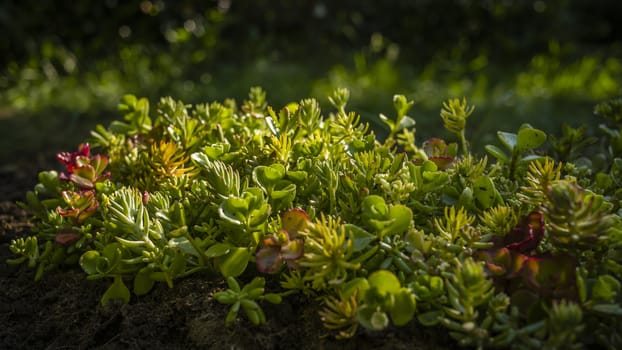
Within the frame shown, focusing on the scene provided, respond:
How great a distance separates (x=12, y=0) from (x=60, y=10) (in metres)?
0.35

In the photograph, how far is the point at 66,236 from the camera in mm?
1775

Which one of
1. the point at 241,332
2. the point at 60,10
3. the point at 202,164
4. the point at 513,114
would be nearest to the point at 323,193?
the point at 202,164

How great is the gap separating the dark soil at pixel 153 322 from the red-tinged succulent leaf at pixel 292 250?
195mm

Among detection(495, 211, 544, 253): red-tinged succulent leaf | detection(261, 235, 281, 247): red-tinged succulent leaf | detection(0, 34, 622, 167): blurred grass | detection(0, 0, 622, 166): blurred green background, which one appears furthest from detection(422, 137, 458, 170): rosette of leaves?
detection(0, 0, 622, 166): blurred green background

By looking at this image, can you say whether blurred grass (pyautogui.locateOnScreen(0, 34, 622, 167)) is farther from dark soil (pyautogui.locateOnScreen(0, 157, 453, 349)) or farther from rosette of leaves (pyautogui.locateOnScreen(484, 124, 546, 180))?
dark soil (pyautogui.locateOnScreen(0, 157, 453, 349))

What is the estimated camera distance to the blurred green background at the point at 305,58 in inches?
161

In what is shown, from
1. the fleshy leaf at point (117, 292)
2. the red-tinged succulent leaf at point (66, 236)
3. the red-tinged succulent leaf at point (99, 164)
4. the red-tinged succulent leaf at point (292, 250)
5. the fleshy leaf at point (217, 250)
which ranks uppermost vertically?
the red-tinged succulent leaf at point (99, 164)

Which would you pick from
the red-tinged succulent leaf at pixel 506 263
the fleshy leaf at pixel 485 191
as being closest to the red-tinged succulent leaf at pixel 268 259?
the red-tinged succulent leaf at pixel 506 263

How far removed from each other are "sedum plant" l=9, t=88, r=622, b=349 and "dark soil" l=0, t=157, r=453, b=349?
0.04 metres

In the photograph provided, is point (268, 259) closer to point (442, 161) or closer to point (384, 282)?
point (384, 282)

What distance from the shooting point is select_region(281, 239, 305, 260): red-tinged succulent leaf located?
1.44 metres

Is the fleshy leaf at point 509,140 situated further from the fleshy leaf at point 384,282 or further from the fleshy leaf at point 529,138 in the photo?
the fleshy leaf at point 384,282

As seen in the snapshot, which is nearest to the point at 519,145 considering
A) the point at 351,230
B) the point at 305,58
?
the point at 351,230

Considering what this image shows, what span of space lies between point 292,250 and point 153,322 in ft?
1.52
